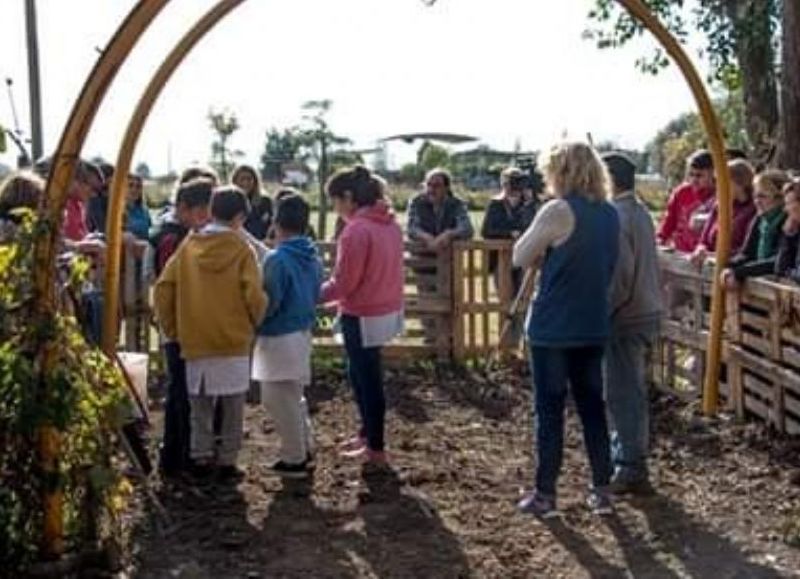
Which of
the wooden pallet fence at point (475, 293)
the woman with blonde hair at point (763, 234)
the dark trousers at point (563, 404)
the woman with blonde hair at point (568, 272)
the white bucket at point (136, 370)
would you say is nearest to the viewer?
the woman with blonde hair at point (568, 272)

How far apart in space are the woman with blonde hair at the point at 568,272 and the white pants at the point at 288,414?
148 cm

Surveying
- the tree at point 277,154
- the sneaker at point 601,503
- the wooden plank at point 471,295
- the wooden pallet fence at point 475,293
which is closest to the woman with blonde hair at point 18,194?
the sneaker at point 601,503

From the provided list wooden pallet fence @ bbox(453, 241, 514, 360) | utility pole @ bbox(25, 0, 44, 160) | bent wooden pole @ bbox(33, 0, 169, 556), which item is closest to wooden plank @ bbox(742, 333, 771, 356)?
wooden pallet fence @ bbox(453, 241, 514, 360)

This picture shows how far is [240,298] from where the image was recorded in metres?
6.87

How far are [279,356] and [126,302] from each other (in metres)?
4.14

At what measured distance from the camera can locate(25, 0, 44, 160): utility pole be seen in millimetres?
10812

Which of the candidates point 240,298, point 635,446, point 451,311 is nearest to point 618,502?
point 635,446

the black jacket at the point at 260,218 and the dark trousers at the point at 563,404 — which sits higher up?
the black jacket at the point at 260,218

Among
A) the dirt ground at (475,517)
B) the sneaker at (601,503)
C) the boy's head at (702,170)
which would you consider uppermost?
the boy's head at (702,170)

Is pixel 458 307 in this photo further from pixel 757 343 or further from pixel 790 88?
pixel 790 88

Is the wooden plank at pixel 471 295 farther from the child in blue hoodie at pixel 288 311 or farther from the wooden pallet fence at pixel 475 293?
the child in blue hoodie at pixel 288 311

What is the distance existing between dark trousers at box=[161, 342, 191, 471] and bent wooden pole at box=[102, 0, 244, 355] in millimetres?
518

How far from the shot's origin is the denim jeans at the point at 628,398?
684cm

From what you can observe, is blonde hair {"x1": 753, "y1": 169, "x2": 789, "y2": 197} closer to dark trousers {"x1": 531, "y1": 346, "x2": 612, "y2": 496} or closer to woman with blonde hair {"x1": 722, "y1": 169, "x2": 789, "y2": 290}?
woman with blonde hair {"x1": 722, "y1": 169, "x2": 789, "y2": 290}
